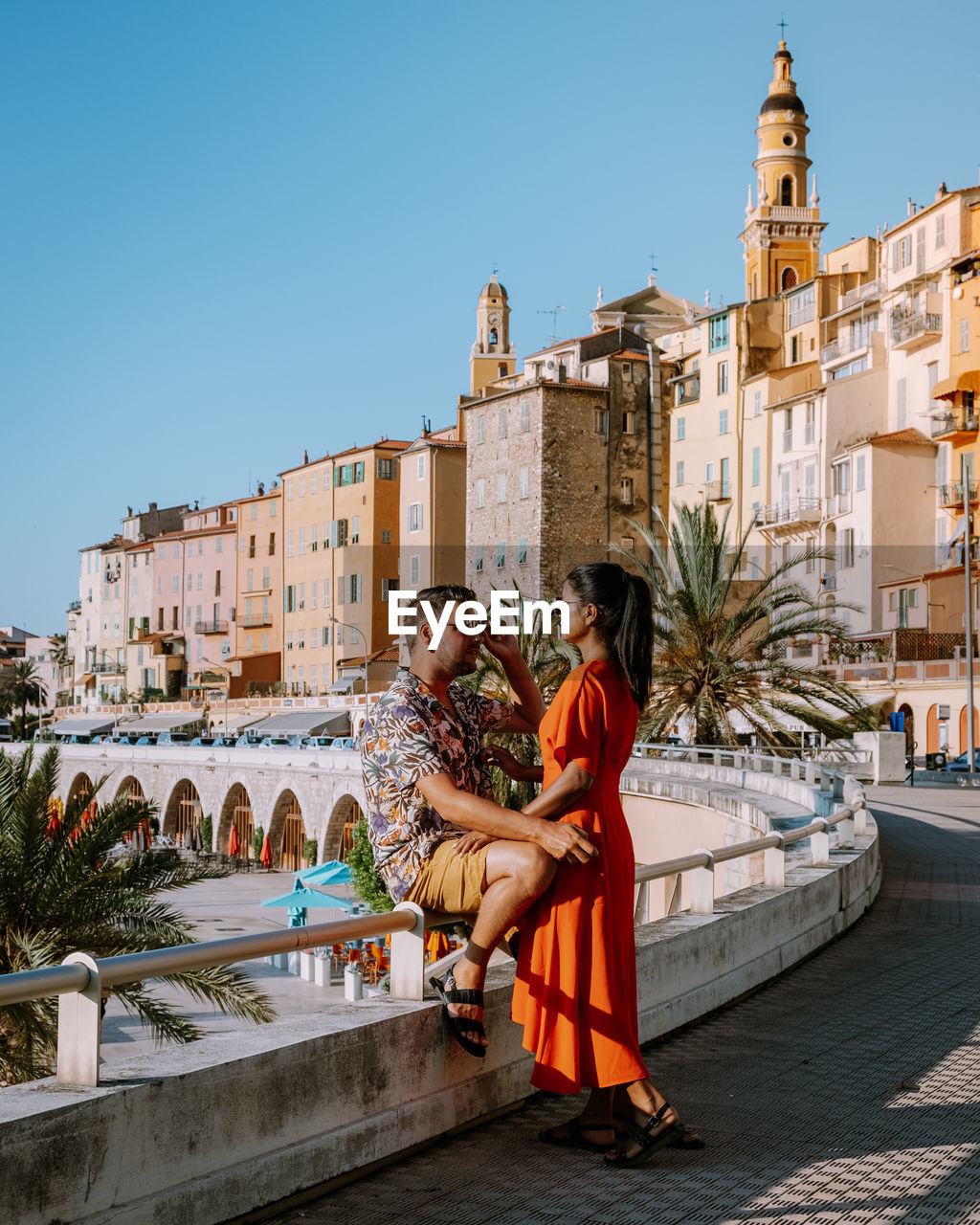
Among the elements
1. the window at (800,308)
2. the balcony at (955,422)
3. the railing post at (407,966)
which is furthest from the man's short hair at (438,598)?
the window at (800,308)

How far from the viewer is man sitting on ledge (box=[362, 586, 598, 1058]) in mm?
4180

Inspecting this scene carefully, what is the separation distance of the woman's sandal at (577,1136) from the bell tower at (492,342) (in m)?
85.4

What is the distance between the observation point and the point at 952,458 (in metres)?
51.8

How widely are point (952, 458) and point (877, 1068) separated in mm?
49166

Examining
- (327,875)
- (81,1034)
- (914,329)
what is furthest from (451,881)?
(914,329)

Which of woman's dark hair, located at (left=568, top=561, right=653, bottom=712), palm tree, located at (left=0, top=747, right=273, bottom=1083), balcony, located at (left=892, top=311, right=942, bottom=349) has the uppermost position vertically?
balcony, located at (left=892, top=311, right=942, bottom=349)

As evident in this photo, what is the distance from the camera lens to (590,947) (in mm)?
A: 4270

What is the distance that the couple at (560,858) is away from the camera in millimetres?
4215

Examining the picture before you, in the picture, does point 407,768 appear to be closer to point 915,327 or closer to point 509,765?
point 509,765

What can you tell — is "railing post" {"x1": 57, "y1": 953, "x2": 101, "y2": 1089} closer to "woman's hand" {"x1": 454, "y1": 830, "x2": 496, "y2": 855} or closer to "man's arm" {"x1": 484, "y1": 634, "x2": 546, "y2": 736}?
"woman's hand" {"x1": 454, "y1": 830, "x2": 496, "y2": 855}

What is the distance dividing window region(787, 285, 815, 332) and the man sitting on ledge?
62.8m

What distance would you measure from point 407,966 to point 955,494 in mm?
49401

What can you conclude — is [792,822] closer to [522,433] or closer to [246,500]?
[522,433]

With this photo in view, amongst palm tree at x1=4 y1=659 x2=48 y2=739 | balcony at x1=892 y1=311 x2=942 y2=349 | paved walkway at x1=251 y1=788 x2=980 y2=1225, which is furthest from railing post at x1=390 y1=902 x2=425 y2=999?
palm tree at x1=4 y1=659 x2=48 y2=739
